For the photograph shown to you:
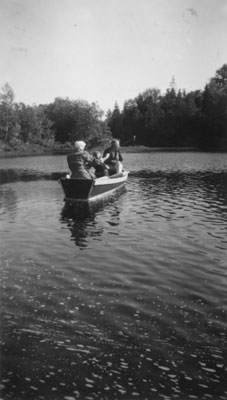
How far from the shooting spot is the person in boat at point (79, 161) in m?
18.9

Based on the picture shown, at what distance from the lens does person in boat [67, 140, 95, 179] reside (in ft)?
62.1

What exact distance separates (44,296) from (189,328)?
119 inches

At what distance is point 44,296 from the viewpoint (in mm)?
8109

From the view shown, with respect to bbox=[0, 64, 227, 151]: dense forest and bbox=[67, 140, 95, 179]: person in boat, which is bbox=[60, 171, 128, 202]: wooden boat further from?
bbox=[0, 64, 227, 151]: dense forest

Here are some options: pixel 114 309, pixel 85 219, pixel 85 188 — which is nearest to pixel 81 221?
pixel 85 219

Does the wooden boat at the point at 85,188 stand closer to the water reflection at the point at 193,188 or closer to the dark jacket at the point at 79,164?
the dark jacket at the point at 79,164

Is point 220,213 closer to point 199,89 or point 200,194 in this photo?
point 200,194

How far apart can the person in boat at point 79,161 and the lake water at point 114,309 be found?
174 inches

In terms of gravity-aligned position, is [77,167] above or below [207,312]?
above

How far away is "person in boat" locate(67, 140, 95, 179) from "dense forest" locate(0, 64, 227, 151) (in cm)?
7113

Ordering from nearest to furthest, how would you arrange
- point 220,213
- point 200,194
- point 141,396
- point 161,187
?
point 141,396 < point 220,213 < point 200,194 < point 161,187

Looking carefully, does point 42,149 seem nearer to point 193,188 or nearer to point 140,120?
point 140,120

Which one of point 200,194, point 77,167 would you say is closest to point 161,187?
point 200,194

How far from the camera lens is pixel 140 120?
132 meters
